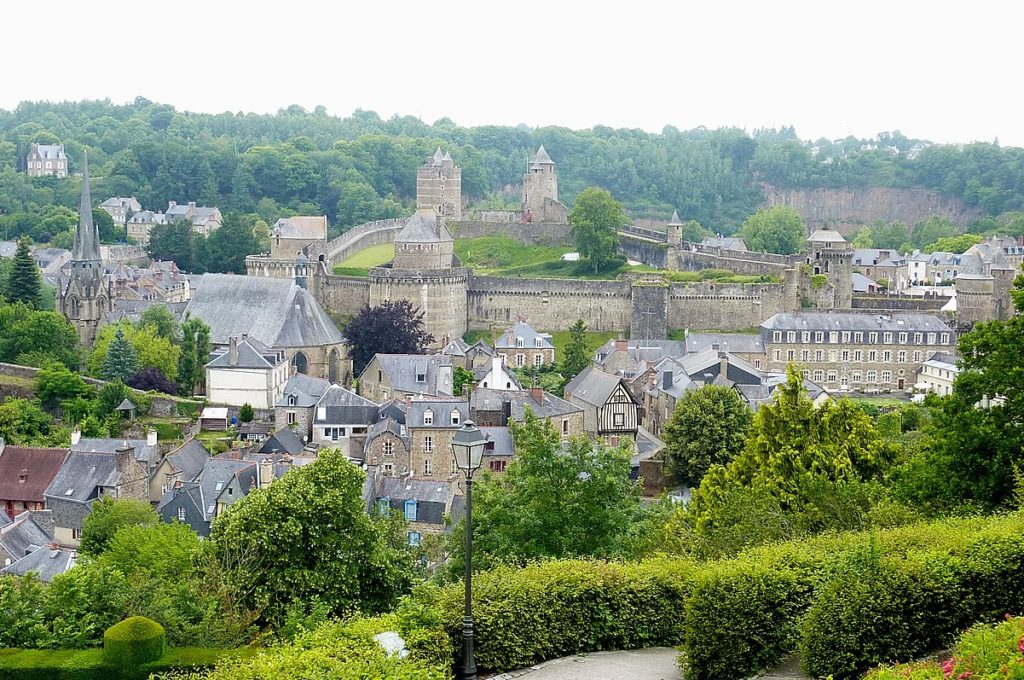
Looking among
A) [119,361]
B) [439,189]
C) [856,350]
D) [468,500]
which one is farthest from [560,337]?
[468,500]

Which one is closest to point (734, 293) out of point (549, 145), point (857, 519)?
point (857, 519)

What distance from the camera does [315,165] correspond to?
11450cm

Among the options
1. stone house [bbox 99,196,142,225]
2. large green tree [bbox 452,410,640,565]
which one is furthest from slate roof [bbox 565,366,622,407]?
stone house [bbox 99,196,142,225]

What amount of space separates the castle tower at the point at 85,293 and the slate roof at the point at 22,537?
23.3 meters

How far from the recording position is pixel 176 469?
131 ft

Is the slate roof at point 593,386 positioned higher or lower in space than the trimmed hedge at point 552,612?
lower

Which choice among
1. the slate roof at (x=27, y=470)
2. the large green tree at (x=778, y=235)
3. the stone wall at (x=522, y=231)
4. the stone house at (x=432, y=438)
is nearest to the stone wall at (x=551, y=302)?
the stone wall at (x=522, y=231)

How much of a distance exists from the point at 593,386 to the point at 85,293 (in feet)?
73.6

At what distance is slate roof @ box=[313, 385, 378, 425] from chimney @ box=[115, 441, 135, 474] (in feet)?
25.5

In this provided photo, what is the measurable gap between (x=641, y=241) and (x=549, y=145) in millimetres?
81656

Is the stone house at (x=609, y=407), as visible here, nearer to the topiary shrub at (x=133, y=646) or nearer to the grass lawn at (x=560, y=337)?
the grass lawn at (x=560, y=337)

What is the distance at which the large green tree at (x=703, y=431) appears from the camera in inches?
1657

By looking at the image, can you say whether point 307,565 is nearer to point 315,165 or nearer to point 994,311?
point 994,311

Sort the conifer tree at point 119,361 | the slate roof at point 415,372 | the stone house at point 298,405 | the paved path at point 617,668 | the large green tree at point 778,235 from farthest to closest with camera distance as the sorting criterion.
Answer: the large green tree at point 778,235 < the conifer tree at point 119,361 < the slate roof at point 415,372 < the stone house at point 298,405 < the paved path at point 617,668
